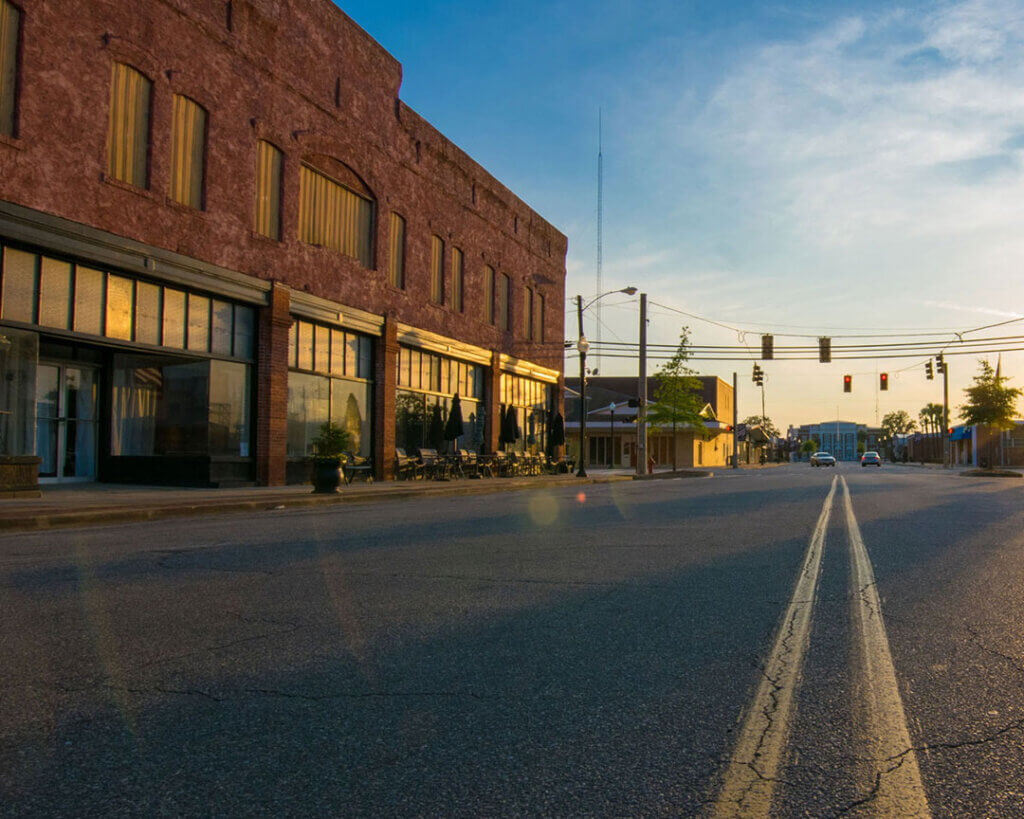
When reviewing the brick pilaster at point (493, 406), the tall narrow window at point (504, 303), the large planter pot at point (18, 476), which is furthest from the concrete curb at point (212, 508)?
the tall narrow window at point (504, 303)

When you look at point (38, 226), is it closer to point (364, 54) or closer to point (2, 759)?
point (364, 54)

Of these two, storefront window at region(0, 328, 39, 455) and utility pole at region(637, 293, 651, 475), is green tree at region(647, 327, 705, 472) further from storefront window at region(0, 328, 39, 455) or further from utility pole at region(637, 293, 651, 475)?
storefront window at region(0, 328, 39, 455)

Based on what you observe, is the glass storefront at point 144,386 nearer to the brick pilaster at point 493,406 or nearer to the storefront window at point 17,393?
the storefront window at point 17,393

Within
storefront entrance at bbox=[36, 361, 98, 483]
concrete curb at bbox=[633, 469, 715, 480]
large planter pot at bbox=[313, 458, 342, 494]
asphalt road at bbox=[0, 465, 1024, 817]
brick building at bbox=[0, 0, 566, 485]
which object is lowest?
concrete curb at bbox=[633, 469, 715, 480]

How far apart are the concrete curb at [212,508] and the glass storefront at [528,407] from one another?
11.9 metres

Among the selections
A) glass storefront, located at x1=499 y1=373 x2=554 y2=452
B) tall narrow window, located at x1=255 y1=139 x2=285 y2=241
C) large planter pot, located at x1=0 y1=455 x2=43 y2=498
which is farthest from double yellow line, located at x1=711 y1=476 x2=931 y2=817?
glass storefront, located at x1=499 y1=373 x2=554 y2=452

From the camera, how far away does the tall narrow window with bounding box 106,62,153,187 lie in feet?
57.7

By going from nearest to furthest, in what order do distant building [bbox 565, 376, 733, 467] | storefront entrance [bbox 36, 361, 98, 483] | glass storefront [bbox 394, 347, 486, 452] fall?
storefront entrance [bbox 36, 361, 98, 483] → glass storefront [bbox 394, 347, 486, 452] → distant building [bbox 565, 376, 733, 467]

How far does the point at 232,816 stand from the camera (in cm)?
265

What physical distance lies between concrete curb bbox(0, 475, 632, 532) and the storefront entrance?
19.4 feet

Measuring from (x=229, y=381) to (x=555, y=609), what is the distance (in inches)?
659

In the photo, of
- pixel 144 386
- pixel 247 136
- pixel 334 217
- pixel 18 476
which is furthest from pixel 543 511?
pixel 334 217

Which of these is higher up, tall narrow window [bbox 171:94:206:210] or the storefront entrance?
tall narrow window [bbox 171:94:206:210]

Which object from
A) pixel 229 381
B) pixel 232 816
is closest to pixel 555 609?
pixel 232 816
